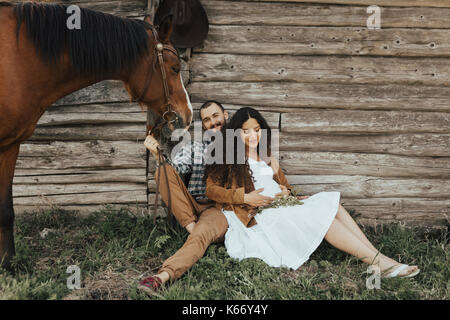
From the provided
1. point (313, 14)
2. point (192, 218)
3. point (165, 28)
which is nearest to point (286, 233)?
point (192, 218)

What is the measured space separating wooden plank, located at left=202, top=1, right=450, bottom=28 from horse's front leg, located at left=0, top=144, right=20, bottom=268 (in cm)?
233

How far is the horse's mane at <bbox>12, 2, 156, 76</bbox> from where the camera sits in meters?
2.43

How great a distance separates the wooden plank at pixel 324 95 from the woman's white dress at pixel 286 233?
1.29m

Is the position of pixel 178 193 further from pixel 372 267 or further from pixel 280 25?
pixel 280 25

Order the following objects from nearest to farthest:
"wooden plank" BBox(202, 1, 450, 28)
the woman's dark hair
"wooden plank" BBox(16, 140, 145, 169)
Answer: the woman's dark hair, "wooden plank" BBox(202, 1, 450, 28), "wooden plank" BBox(16, 140, 145, 169)

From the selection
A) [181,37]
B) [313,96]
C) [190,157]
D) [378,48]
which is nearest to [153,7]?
[181,37]

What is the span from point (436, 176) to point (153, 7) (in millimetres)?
3610

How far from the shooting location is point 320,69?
3811mm

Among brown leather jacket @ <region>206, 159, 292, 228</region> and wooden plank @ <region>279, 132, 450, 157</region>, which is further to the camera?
wooden plank @ <region>279, 132, 450, 157</region>

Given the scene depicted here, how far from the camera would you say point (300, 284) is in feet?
8.45

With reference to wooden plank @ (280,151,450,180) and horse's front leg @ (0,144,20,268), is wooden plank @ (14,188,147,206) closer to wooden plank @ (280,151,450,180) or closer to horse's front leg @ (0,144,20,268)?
horse's front leg @ (0,144,20,268)

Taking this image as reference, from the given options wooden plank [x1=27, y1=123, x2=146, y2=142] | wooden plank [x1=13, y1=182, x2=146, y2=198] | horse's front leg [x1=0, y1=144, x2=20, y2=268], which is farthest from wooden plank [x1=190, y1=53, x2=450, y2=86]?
horse's front leg [x1=0, y1=144, x2=20, y2=268]

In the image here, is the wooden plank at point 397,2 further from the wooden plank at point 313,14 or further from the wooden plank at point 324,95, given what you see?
the wooden plank at point 324,95

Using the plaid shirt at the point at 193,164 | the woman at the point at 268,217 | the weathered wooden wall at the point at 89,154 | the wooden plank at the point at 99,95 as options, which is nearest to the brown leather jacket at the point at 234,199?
the woman at the point at 268,217
